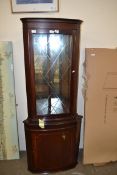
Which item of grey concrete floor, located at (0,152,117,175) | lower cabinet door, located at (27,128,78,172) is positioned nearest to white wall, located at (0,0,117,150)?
lower cabinet door, located at (27,128,78,172)

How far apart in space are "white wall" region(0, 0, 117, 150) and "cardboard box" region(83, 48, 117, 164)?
21 centimetres

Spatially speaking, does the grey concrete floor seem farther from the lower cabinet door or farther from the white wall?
the white wall

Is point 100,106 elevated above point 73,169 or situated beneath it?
elevated above

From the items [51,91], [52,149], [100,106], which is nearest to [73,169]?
[52,149]

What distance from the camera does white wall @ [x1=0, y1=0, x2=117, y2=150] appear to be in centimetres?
219

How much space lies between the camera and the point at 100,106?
2283 millimetres

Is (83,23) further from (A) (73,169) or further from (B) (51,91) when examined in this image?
(A) (73,169)

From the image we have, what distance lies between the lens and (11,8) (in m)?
2.15

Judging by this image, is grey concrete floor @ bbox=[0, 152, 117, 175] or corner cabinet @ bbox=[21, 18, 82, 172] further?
grey concrete floor @ bbox=[0, 152, 117, 175]

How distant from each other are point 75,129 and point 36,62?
86cm

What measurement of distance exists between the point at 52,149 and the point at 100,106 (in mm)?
743

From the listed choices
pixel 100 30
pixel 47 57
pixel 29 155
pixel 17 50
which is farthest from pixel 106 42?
pixel 29 155

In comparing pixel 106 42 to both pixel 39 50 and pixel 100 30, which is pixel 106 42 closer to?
pixel 100 30

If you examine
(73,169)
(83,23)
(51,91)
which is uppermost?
(83,23)
